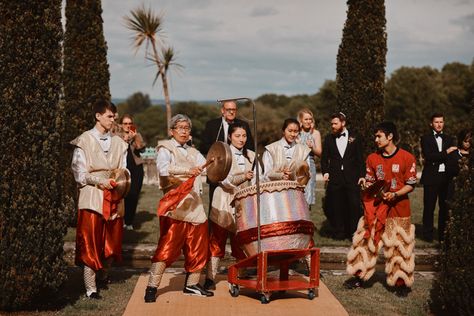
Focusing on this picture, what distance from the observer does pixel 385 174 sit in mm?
7238

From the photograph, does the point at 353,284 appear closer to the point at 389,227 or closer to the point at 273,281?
the point at 389,227

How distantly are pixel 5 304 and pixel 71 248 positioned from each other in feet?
9.19

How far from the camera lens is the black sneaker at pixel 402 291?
7298 millimetres

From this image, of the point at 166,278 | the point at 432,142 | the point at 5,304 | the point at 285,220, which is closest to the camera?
the point at 5,304

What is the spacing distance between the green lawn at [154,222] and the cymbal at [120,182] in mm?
2970

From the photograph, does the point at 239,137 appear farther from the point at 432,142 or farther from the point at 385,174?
the point at 432,142

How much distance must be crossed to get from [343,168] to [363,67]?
2.29 meters

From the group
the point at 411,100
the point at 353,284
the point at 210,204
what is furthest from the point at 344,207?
the point at 411,100

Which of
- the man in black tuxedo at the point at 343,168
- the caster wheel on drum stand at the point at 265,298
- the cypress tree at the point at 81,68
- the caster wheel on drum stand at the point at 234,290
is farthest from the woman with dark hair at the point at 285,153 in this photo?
the cypress tree at the point at 81,68

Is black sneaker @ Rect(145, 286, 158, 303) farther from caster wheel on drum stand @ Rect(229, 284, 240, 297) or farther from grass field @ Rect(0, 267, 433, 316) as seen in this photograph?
caster wheel on drum stand @ Rect(229, 284, 240, 297)

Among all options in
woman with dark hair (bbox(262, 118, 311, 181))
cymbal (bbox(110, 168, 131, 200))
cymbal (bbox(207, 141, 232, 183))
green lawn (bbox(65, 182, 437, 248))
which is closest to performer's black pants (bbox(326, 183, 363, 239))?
green lawn (bbox(65, 182, 437, 248))

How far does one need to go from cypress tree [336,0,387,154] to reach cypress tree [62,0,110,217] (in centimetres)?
404

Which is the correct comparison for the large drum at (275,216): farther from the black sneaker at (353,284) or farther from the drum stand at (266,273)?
the black sneaker at (353,284)

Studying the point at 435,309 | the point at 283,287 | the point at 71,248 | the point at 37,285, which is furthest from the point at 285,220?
the point at 71,248
